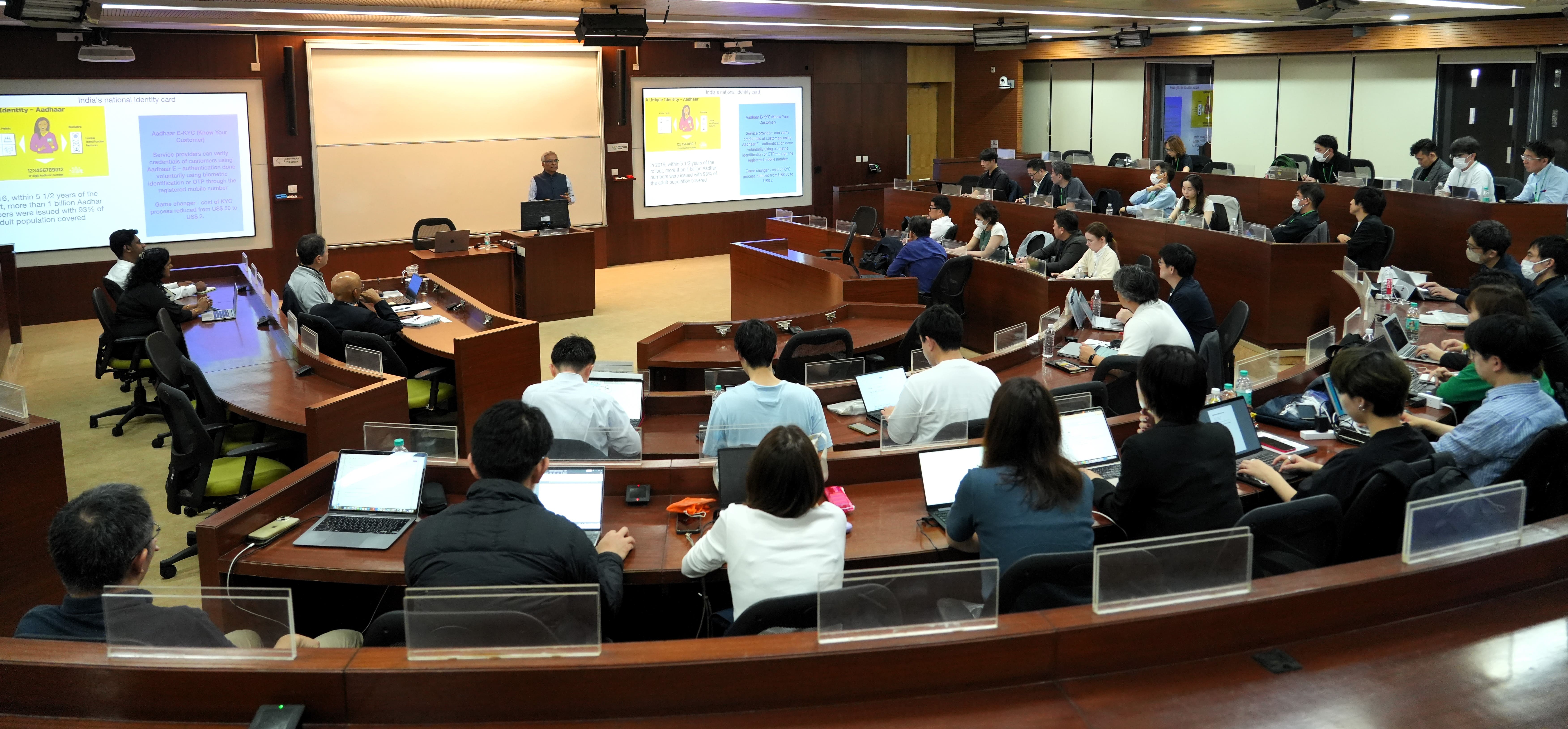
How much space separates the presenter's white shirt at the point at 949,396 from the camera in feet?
14.2

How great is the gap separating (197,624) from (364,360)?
11.5 ft

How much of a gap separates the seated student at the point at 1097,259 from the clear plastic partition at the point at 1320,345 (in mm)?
2499

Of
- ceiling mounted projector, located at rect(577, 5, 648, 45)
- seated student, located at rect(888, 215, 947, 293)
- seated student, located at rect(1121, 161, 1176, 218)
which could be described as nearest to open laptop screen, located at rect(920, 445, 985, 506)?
seated student, located at rect(888, 215, 947, 293)

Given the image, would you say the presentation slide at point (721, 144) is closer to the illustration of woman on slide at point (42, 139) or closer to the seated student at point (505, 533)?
the illustration of woman on slide at point (42, 139)

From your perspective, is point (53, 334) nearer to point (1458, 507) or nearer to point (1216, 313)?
point (1216, 313)

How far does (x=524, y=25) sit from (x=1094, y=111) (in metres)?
8.27

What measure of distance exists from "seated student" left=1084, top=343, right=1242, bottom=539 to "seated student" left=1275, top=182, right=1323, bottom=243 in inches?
236

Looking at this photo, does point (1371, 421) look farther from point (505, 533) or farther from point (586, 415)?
point (586, 415)

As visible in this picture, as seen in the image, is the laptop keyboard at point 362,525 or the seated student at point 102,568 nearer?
the seated student at point 102,568

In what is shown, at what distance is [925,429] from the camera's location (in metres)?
4.38

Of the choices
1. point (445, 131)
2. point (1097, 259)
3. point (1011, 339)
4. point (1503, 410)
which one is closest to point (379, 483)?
point (1011, 339)

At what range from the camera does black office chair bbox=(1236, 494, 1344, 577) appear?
10.1 feet

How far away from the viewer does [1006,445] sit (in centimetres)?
301

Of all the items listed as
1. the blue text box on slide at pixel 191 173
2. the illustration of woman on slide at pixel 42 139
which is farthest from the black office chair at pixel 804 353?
the illustration of woman on slide at pixel 42 139
